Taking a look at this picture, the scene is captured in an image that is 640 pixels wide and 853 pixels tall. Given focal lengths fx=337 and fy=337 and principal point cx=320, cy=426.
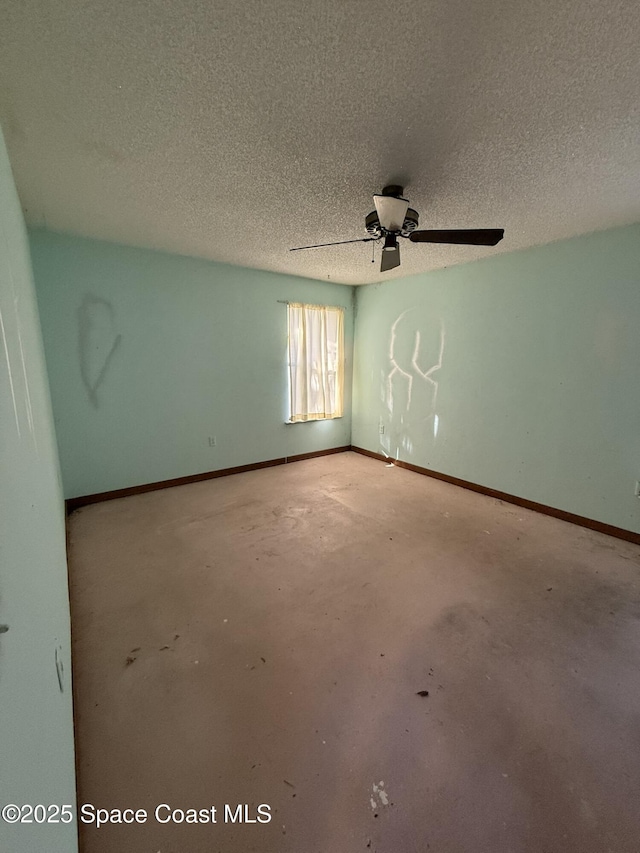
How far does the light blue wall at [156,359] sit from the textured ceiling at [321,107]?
68cm

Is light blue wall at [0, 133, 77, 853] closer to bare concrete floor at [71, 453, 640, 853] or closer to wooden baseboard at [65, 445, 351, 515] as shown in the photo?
bare concrete floor at [71, 453, 640, 853]

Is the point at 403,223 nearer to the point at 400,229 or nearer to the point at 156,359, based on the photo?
the point at 400,229

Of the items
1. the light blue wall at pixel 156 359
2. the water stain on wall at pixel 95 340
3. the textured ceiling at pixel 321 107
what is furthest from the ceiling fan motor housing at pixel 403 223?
the water stain on wall at pixel 95 340

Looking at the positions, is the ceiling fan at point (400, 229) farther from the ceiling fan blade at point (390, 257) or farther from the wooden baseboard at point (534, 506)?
the wooden baseboard at point (534, 506)

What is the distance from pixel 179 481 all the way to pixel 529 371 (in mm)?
3576

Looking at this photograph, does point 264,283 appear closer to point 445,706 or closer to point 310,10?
point 310,10

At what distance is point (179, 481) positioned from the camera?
3.57 m

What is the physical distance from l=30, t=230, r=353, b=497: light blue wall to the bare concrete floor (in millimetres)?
848

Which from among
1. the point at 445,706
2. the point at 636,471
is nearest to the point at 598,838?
the point at 445,706

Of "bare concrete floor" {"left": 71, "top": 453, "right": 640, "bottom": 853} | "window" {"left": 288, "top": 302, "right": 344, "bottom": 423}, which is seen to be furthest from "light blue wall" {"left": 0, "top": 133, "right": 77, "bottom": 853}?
"window" {"left": 288, "top": 302, "right": 344, "bottom": 423}

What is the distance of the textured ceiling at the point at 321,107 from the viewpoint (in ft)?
3.24

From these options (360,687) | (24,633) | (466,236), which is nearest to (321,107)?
(466,236)

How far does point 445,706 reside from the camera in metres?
1.34

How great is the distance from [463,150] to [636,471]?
251 cm
